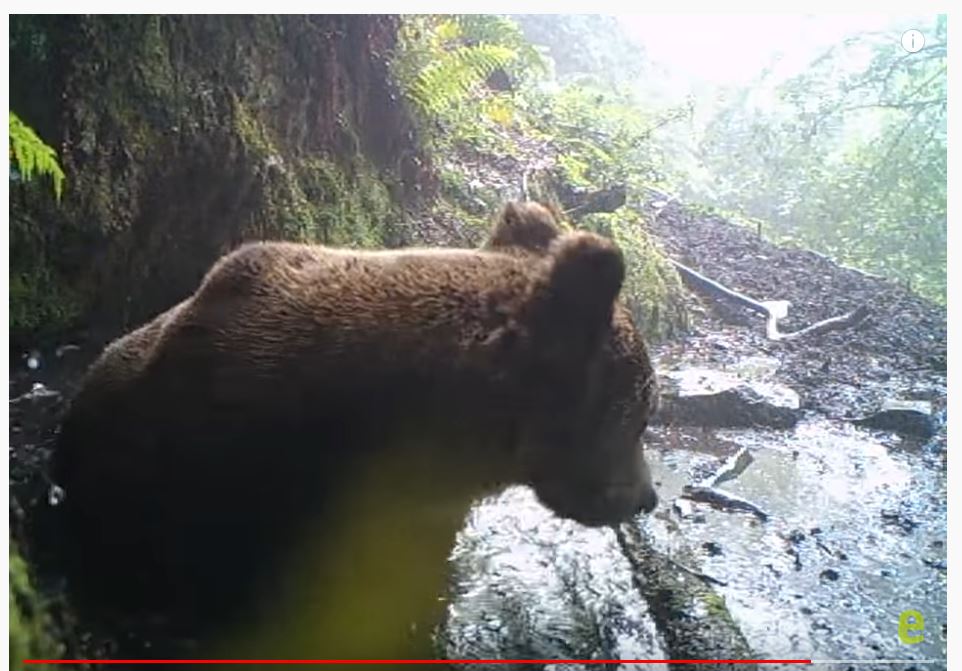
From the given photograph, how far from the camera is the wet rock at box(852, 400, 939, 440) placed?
8.26 feet

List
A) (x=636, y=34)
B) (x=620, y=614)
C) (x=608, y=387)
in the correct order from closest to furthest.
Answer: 1. (x=608, y=387)
2. (x=620, y=614)
3. (x=636, y=34)

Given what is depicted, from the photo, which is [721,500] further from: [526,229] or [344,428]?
[344,428]

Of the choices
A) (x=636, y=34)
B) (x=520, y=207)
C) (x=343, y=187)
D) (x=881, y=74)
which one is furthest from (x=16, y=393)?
(x=881, y=74)

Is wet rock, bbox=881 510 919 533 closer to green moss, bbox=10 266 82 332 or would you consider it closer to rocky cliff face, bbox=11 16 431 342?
rocky cliff face, bbox=11 16 431 342

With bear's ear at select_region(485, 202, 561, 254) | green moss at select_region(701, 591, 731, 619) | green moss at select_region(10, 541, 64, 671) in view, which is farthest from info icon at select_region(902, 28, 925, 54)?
green moss at select_region(10, 541, 64, 671)

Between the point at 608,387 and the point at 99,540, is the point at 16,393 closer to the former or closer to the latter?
the point at 99,540

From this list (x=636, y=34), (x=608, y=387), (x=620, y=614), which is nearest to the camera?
(x=608, y=387)

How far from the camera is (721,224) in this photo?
261 centimetres

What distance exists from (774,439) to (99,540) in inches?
58.5

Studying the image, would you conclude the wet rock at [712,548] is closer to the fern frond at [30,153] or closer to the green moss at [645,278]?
the green moss at [645,278]

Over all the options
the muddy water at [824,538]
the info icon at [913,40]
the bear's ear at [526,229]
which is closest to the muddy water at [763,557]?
the muddy water at [824,538]

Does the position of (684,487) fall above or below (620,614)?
above

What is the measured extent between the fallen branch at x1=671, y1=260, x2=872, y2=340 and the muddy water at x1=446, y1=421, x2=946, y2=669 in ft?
0.71

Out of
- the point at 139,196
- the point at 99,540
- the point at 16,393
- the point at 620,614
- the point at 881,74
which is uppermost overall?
the point at 881,74
